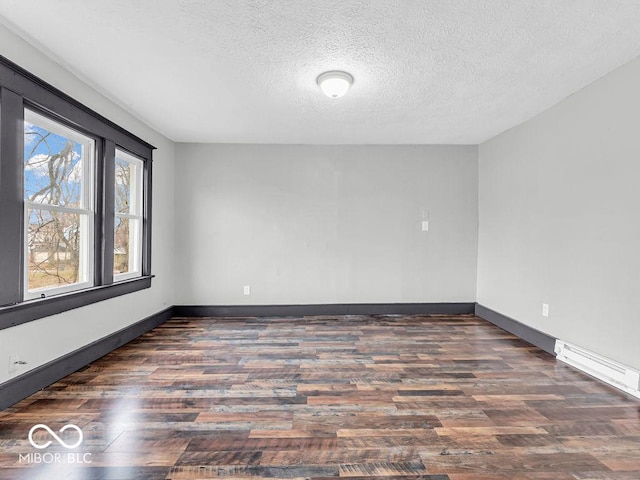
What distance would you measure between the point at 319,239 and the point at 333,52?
2633 mm

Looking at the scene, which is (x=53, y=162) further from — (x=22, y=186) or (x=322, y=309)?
(x=322, y=309)

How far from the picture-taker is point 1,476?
4.95ft

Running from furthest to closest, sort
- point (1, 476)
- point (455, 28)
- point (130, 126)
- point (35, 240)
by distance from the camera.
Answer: point (130, 126) < point (35, 240) < point (455, 28) < point (1, 476)

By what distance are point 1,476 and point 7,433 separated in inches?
16.0

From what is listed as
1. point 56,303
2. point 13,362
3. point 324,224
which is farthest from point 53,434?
point 324,224

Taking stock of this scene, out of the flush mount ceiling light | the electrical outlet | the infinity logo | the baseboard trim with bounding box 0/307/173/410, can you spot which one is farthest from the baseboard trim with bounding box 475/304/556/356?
the electrical outlet

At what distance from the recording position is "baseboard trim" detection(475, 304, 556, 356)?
3.18 m

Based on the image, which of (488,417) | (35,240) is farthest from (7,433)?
(488,417)

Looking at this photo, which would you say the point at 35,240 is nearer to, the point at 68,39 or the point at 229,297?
the point at 68,39

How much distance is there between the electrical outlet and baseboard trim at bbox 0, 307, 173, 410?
2.5 inches

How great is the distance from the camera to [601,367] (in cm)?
253

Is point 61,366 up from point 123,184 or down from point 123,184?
down

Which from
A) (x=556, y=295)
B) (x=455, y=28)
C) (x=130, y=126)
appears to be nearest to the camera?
(x=455, y=28)

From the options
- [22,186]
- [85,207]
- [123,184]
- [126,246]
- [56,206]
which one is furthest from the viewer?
[126,246]
